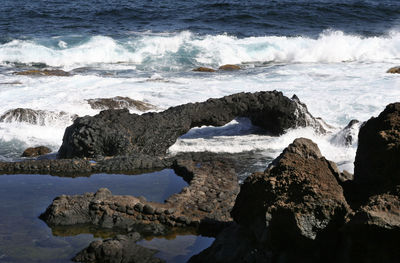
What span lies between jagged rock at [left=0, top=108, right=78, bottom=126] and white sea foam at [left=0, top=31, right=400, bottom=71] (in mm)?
11159

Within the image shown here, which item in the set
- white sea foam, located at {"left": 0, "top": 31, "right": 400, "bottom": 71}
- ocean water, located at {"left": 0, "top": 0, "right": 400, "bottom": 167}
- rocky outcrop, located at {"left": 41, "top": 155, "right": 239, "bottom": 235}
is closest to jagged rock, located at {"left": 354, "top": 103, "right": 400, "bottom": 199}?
rocky outcrop, located at {"left": 41, "top": 155, "right": 239, "bottom": 235}

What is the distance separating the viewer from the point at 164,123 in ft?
35.6

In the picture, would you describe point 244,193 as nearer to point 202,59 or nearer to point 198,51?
point 202,59

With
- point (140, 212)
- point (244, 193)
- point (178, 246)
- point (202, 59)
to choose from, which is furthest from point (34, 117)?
point (202, 59)

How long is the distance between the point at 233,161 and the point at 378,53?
19.1m

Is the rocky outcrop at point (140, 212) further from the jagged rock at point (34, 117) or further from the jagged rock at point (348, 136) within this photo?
the jagged rock at point (34, 117)

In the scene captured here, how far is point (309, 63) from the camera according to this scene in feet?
78.8

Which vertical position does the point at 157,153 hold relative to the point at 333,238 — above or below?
below

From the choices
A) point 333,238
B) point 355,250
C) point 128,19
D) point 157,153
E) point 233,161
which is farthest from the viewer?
point 128,19

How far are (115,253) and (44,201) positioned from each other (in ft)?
7.68

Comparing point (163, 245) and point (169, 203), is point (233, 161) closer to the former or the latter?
point (169, 203)

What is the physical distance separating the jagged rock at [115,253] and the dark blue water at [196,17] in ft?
78.3

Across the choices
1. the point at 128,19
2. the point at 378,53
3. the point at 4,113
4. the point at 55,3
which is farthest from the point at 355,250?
the point at 55,3

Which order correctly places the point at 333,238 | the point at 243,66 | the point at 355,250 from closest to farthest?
1. the point at 355,250
2. the point at 333,238
3. the point at 243,66
